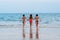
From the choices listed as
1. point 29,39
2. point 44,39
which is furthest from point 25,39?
point 44,39

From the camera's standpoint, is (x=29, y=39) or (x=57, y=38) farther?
(x=57, y=38)

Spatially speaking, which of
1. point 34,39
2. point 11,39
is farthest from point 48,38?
point 11,39

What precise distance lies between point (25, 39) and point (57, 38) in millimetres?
2441

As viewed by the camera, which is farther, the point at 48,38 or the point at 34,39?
the point at 48,38

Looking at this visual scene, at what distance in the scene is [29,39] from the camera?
15.6m

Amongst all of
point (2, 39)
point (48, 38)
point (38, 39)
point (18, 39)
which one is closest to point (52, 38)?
point (48, 38)

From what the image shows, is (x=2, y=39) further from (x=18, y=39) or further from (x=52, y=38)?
(x=52, y=38)

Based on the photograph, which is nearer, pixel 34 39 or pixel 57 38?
pixel 34 39

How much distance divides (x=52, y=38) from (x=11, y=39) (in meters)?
2.93

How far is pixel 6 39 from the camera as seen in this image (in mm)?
16047

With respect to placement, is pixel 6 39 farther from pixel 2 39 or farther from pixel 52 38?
pixel 52 38

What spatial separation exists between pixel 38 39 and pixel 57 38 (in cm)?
163

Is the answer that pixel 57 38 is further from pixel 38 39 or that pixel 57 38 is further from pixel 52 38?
pixel 38 39

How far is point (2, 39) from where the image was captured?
15930 mm
